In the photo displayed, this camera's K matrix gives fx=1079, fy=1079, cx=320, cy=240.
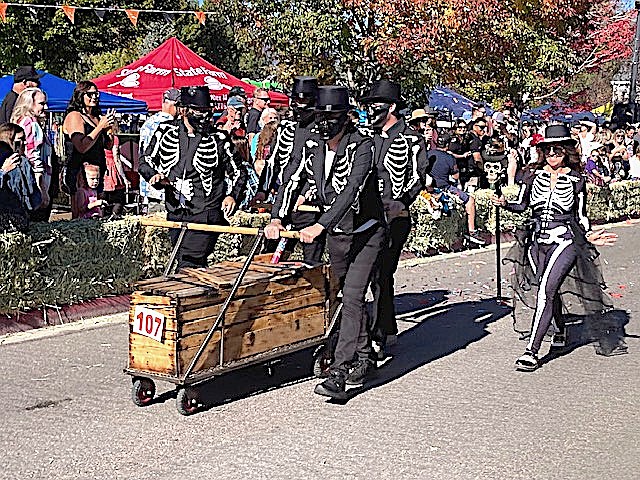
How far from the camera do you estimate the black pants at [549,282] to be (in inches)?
327

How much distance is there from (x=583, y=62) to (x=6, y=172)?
2176 centimetres

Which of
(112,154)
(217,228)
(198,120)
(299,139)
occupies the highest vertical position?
(198,120)

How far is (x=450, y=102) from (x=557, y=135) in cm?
2283

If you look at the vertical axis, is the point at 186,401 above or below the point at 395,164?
below

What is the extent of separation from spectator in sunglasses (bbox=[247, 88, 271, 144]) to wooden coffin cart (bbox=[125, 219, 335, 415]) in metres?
6.98

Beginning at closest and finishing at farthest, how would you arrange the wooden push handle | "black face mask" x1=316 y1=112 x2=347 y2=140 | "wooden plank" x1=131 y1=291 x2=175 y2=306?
"wooden plank" x1=131 y1=291 x2=175 y2=306 < the wooden push handle < "black face mask" x1=316 y1=112 x2=347 y2=140

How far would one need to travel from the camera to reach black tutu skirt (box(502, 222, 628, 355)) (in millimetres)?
8789

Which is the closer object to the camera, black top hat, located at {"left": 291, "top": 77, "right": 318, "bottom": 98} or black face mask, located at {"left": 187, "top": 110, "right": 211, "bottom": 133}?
black face mask, located at {"left": 187, "top": 110, "right": 211, "bottom": 133}

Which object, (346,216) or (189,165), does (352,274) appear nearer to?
(346,216)

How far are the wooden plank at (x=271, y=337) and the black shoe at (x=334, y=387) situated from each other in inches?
16.6

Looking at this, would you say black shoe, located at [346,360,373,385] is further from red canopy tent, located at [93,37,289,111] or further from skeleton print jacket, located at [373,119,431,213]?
red canopy tent, located at [93,37,289,111]

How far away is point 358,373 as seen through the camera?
7.61 meters

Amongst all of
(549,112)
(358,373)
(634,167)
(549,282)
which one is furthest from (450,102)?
(358,373)

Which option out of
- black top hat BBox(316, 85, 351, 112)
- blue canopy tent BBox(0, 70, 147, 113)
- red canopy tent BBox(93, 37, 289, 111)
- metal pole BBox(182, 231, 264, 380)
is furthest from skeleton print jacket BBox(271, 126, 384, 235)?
red canopy tent BBox(93, 37, 289, 111)
